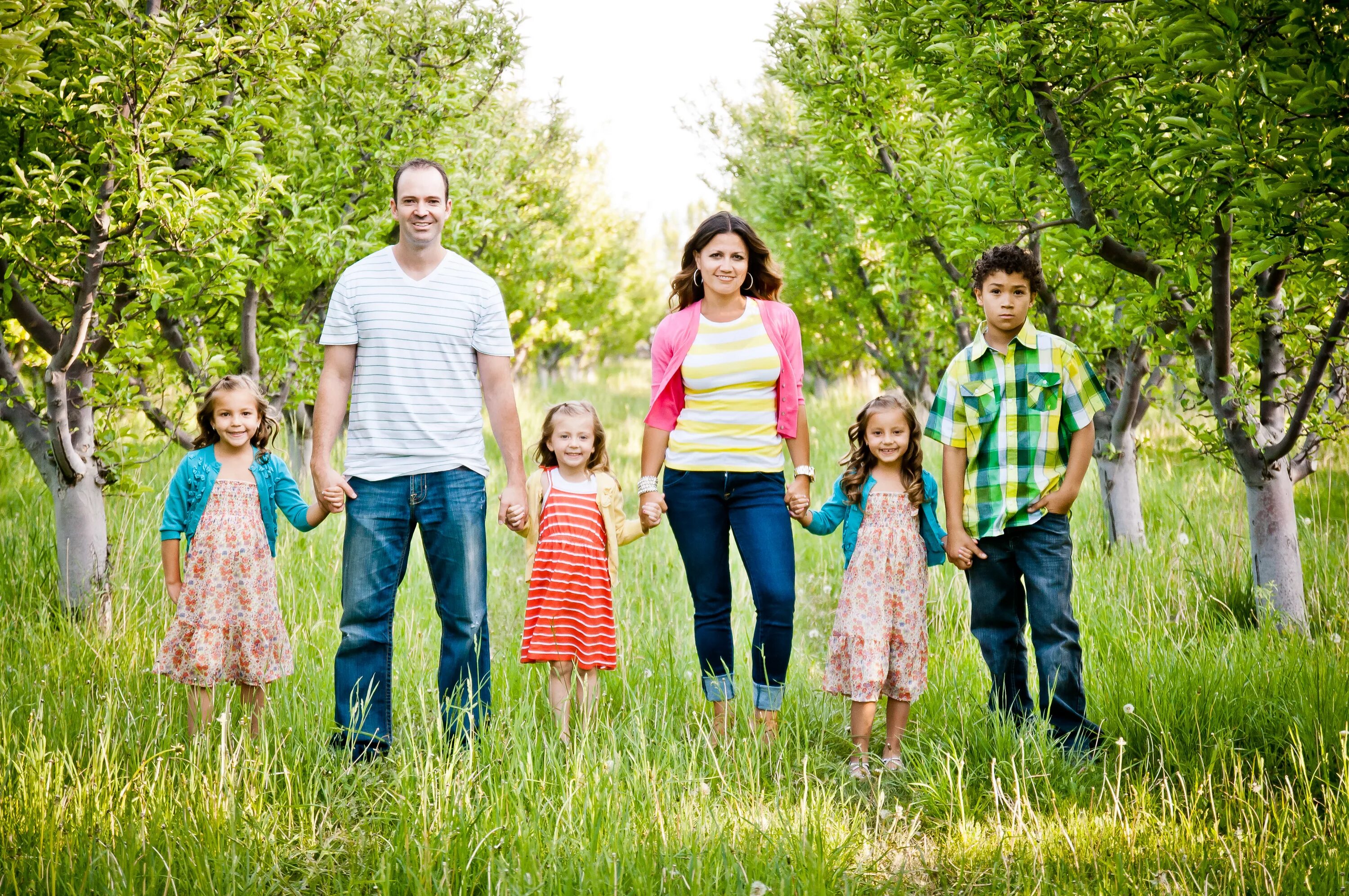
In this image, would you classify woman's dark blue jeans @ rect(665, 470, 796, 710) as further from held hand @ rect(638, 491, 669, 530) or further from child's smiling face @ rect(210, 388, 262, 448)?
child's smiling face @ rect(210, 388, 262, 448)

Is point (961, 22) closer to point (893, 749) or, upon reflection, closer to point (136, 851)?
point (893, 749)

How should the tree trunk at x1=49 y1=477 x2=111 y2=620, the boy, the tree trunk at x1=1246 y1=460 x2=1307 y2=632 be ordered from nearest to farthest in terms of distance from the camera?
the boy
the tree trunk at x1=1246 y1=460 x2=1307 y2=632
the tree trunk at x1=49 y1=477 x2=111 y2=620

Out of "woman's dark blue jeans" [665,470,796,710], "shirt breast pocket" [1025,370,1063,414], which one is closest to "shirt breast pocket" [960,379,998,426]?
"shirt breast pocket" [1025,370,1063,414]

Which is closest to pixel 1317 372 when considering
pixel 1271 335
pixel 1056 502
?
pixel 1271 335

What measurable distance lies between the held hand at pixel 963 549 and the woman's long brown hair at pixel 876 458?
21 cm

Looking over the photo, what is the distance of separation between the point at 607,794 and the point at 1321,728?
228cm

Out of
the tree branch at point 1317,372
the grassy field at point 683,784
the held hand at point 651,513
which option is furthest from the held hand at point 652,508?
the tree branch at point 1317,372

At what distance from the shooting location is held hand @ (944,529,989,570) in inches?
133

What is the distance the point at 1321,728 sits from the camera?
10.0ft

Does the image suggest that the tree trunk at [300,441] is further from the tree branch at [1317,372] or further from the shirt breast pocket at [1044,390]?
the tree branch at [1317,372]

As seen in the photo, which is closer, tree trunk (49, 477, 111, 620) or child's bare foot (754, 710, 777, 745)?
child's bare foot (754, 710, 777, 745)

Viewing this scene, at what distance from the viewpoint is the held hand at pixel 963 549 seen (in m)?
3.39

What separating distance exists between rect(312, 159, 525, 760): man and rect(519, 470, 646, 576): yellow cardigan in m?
0.30

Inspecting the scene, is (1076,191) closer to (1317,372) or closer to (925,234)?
(1317,372)
